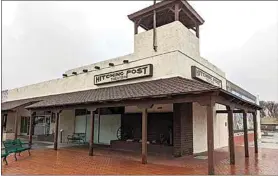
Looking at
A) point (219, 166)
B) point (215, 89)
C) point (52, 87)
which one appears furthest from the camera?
point (52, 87)

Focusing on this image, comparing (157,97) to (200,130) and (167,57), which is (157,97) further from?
(200,130)

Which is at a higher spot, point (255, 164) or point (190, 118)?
point (190, 118)

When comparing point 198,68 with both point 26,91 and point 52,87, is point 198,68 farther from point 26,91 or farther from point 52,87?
point 26,91

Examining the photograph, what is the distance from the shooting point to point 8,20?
5.86 metres

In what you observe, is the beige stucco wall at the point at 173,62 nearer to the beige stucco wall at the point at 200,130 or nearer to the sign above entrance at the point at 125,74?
the beige stucco wall at the point at 200,130

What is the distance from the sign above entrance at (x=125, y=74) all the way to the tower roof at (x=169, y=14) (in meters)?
3.17

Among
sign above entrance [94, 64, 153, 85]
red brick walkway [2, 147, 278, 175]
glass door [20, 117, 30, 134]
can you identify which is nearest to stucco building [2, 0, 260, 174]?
sign above entrance [94, 64, 153, 85]

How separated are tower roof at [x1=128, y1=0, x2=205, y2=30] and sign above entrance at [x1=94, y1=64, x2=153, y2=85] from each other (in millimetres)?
3168

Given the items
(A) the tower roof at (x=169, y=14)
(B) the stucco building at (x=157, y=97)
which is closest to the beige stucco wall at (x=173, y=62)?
(B) the stucco building at (x=157, y=97)

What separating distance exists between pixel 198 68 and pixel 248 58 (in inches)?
276

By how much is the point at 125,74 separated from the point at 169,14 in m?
4.43

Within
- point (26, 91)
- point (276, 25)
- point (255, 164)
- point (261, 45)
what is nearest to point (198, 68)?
point (261, 45)

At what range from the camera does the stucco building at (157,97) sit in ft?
33.3

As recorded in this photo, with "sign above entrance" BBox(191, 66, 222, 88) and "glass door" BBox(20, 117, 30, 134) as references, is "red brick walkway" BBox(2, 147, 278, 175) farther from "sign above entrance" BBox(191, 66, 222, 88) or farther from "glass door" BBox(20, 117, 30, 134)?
"glass door" BBox(20, 117, 30, 134)
